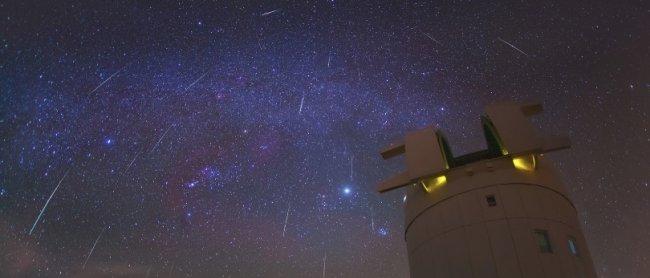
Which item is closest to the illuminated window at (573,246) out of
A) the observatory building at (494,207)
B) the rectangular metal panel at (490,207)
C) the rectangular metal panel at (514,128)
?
the observatory building at (494,207)

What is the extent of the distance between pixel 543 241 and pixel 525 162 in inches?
131

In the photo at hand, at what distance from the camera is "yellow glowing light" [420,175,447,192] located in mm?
18031

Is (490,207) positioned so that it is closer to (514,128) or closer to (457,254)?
(457,254)

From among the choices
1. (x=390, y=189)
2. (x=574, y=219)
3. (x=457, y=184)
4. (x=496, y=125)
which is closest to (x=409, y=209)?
(x=390, y=189)

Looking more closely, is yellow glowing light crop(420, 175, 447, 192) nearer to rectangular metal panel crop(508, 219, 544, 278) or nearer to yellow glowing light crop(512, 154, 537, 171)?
yellow glowing light crop(512, 154, 537, 171)

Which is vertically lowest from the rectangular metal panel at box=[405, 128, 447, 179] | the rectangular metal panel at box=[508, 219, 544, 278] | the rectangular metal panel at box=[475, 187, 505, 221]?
the rectangular metal panel at box=[508, 219, 544, 278]

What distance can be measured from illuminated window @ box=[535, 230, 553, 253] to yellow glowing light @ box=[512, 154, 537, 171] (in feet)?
8.85

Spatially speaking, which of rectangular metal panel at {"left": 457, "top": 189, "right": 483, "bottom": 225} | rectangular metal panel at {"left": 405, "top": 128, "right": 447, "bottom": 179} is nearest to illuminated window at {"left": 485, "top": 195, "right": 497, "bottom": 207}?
rectangular metal panel at {"left": 457, "top": 189, "right": 483, "bottom": 225}

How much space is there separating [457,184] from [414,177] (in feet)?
5.59

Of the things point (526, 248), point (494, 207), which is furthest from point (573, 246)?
point (494, 207)

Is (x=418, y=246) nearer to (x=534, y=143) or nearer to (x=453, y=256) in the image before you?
(x=453, y=256)

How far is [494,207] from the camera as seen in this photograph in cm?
1619

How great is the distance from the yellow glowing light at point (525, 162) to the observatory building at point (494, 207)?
0.04 metres

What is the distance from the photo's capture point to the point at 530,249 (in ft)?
48.9
